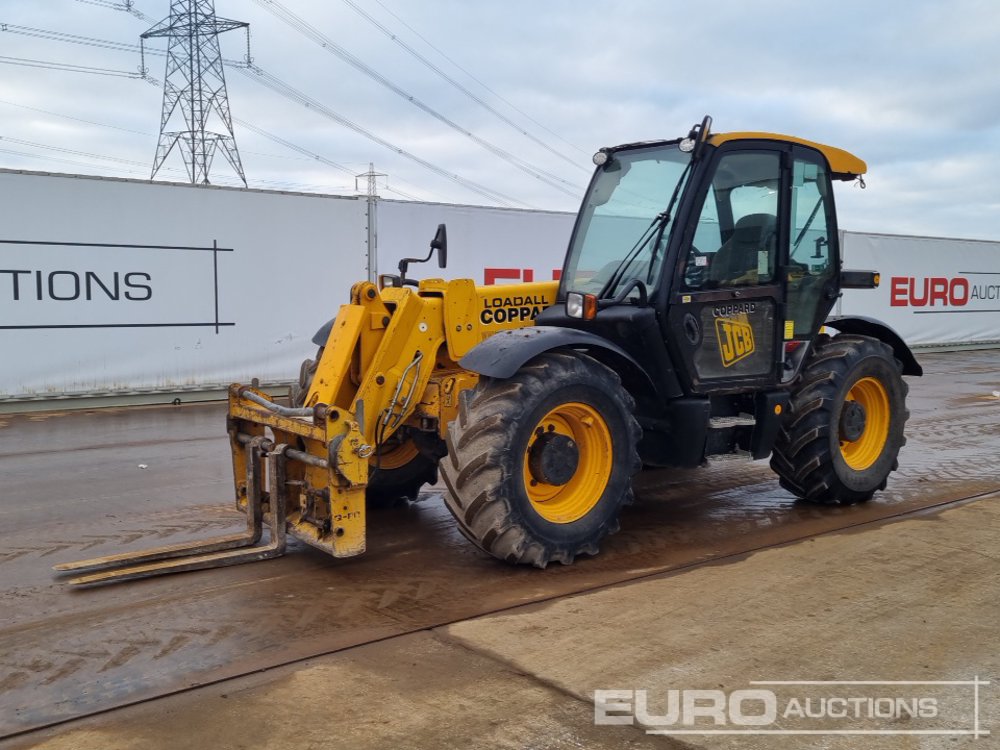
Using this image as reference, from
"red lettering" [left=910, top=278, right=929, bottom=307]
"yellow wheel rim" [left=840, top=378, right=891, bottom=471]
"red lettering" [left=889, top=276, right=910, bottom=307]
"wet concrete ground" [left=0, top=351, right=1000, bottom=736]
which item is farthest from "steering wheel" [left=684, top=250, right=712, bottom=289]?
"red lettering" [left=910, top=278, right=929, bottom=307]

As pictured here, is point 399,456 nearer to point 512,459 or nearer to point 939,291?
point 512,459

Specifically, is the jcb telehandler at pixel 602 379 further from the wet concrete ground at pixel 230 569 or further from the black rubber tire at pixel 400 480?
the wet concrete ground at pixel 230 569

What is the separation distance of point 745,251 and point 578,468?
197 cm

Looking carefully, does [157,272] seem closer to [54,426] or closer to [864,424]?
[54,426]

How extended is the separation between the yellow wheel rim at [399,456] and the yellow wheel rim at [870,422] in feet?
10.6

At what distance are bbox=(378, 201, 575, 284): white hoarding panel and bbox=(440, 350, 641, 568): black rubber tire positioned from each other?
8810mm

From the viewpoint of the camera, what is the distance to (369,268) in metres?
14.1

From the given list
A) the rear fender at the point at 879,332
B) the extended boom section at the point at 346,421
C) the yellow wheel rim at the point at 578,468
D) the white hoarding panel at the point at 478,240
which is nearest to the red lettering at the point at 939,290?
the white hoarding panel at the point at 478,240

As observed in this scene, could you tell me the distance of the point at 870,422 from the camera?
279 inches

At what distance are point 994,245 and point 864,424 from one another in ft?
62.8

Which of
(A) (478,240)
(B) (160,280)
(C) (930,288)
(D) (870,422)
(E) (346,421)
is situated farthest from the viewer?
(C) (930,288)

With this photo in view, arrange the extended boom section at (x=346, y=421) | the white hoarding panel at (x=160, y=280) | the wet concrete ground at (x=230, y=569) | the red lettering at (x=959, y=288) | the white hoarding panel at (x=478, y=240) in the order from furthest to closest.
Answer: the red lettering at (x=959, y=288) < the white hoarding panel at (x=478, y=240) < the white hoarding panel at (x=160, y=280) < the extended boom section at (x=346, y=421) < the wet concrete ground at (x=230, y=569)

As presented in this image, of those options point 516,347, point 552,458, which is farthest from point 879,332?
point 516,347

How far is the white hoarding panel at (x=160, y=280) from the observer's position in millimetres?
11555
